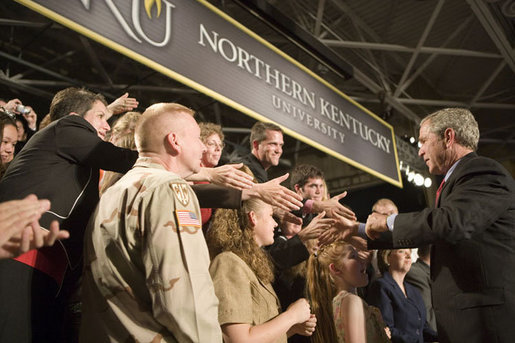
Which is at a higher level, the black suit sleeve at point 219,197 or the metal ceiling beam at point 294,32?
the metal ceiling beam at point 294,32

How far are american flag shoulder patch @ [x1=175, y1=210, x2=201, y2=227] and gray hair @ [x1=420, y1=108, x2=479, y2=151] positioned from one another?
5.94 feet

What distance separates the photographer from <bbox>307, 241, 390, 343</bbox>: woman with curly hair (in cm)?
234

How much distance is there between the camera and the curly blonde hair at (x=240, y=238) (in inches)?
81.1

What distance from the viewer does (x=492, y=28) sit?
17.9 ft

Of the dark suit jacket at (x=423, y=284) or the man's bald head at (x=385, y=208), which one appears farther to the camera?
the man's bald head at (x=385, y=208)

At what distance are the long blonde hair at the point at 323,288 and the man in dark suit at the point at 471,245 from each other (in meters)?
0.43

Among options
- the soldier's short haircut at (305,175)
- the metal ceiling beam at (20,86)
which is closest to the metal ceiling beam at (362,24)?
the soldier's short haircut at (305,175)

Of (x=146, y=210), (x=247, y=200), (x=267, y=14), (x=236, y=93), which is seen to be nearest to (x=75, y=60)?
(x=267, y=14)

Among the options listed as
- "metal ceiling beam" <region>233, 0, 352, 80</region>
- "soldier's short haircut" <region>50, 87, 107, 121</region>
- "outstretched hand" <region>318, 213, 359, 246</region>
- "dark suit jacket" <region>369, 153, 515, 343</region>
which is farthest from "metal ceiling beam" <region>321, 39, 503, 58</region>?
"soldier's short haircut" <region>50, 87, 107, 121</region>

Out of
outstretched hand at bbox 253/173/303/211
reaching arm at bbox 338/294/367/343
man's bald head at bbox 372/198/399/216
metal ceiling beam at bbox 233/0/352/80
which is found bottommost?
reaching arm at bbox 338/294/367/343

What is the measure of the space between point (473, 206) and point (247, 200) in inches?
46.2

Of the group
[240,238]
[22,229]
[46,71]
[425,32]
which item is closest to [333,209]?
[240,238]

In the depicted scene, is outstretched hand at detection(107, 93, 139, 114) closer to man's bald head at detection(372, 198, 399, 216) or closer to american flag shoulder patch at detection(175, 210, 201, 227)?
american flag shoulder patch at detection(175, 210, 201, 227)

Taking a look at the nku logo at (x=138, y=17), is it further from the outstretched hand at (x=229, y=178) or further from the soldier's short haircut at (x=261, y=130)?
the soldier's short haircut at (x=261, y=130)
